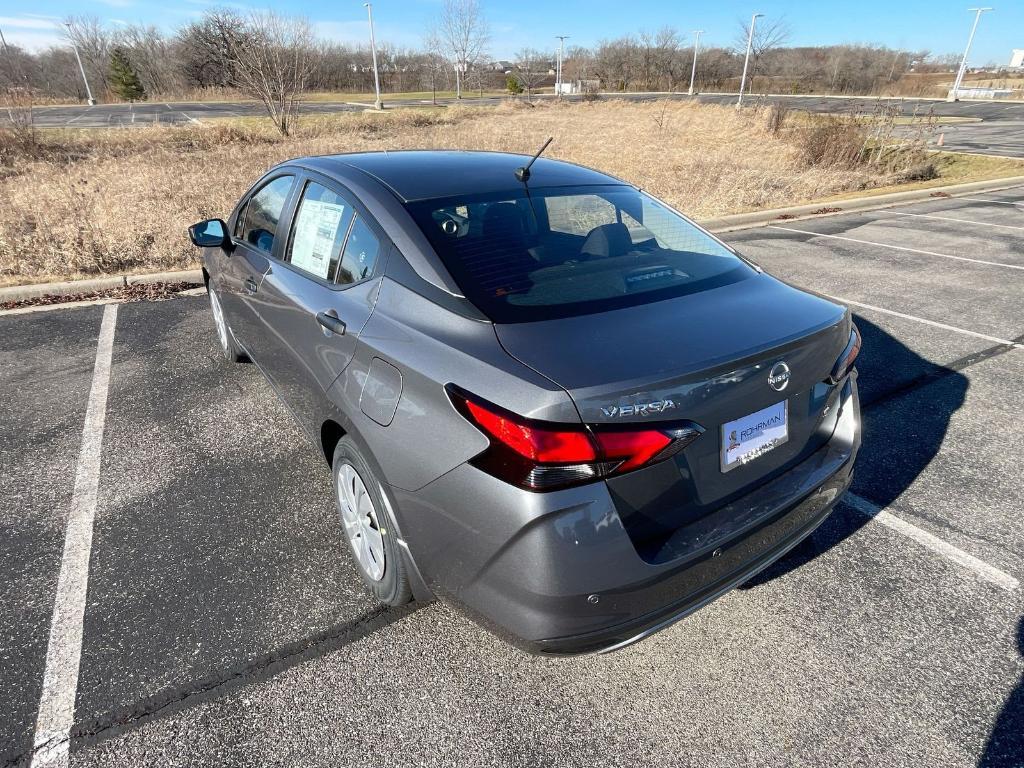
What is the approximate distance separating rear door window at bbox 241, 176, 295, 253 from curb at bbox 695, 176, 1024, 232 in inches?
293

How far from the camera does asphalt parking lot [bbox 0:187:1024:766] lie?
182cm

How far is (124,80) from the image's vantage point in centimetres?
5388

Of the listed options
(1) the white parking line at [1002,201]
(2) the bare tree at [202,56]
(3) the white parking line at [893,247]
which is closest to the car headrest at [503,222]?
(3) the white parking line at [893,247]

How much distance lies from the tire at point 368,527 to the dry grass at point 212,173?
592cm

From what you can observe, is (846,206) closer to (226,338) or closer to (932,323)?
(932,323)

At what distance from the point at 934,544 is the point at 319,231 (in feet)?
10.4

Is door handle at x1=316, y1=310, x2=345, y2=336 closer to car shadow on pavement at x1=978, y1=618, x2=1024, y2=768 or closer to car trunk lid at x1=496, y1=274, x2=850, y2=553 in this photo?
car trunk lid at x1=496, y1=274, x2=850, y2=553

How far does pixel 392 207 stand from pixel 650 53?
95036 millimetres

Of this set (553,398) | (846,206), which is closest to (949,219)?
(846,206)

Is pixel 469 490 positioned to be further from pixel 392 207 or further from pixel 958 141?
pixel 958 141

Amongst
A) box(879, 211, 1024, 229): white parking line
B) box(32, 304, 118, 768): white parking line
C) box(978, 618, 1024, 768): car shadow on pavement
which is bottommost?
box(32, 304, 118, 768): white parking line

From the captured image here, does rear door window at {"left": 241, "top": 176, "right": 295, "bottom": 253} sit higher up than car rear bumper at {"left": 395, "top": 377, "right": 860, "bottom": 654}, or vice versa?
rear door window at {"left": 241, "top": 176, "right": 295, "bottom": 253}

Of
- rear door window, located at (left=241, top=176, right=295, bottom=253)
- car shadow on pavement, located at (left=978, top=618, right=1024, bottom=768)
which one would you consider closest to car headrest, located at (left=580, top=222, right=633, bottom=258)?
rear door window, located at (left=241, top=176, right=295, bottom=253)

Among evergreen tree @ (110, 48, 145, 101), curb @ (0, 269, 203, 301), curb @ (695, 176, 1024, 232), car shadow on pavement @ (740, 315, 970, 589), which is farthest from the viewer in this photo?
evergreen tree @ (110, 48, 145, 101)
